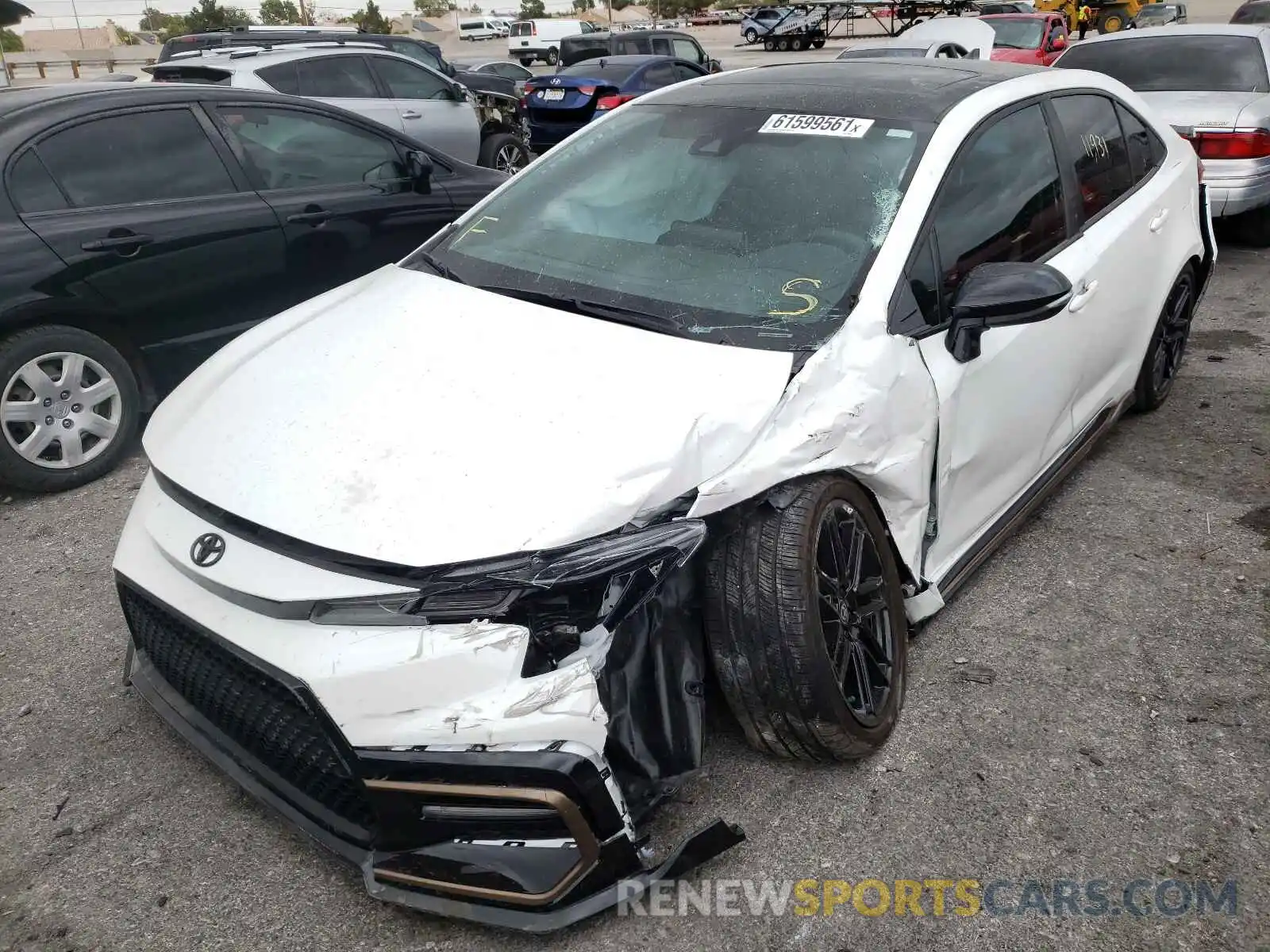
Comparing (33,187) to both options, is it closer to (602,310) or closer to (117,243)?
(117,243)

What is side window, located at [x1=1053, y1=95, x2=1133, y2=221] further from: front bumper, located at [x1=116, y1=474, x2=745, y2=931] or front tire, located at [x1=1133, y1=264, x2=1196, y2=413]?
front bumper, located at [x1=116, y1=474, x2=745, y2=931]

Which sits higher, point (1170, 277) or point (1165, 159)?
point (1165, 159)

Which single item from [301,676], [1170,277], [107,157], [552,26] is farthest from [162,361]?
[552,26]

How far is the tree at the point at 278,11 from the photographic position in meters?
68.9

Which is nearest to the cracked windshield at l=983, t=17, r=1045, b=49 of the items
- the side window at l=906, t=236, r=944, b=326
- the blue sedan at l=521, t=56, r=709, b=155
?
the blue sedan at l=521, t=56, r=709, b=155

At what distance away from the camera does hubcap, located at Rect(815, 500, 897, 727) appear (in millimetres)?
2482

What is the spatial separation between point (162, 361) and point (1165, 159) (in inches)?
175

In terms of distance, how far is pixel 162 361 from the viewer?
4.68 m

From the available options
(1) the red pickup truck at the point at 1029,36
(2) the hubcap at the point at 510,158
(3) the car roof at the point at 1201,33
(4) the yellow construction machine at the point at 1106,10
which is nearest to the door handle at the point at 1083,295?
(3) the car roof at the point at 1201,33

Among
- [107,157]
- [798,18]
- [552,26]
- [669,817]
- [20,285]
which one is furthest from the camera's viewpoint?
[552,26]

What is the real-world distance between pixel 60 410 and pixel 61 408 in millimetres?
11

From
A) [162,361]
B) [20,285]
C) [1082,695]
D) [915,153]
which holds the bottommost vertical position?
[1082,695]

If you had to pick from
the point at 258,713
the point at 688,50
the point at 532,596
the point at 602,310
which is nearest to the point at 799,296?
the point at 602,310

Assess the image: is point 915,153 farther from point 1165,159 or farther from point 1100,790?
point 1165,159
